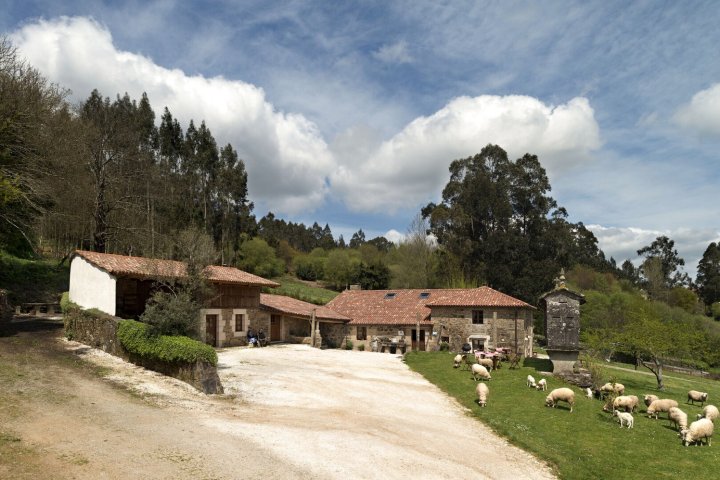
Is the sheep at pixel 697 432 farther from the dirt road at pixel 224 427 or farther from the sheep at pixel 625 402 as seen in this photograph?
the dirt road at pixel 224 427

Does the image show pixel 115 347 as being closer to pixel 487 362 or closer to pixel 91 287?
pixel 91 287

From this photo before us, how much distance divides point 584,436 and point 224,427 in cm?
1090

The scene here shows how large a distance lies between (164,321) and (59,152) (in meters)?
15.4

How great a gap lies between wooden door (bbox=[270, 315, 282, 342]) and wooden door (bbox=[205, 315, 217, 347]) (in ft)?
19.4

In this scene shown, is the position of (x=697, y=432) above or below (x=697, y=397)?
above

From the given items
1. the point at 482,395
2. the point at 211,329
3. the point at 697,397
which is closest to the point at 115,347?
the point at 211,329

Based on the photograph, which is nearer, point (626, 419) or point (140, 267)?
point (626, 419)

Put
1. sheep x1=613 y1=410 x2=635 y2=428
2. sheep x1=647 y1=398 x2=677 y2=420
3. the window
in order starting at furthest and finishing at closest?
the window, sheep x1=647 y1=398 x2=677 y2=420, sheep x1=613 y1=410 x2=635 y2=428

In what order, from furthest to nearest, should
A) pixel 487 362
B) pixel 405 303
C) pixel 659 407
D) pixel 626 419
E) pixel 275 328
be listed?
pixel 405 303, pixel 275 328, pixel 487 362, pixel 659 407, pixel 626 419

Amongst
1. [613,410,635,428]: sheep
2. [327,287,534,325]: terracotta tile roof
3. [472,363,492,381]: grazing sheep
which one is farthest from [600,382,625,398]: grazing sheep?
[327,287,534,325]: terracotta tile roof

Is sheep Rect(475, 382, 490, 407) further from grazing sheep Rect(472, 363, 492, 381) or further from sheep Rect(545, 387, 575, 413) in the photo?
grazing sheep Rect(472, 363, 492, 381)

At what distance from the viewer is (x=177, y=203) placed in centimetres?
4444

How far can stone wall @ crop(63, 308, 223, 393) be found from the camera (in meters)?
16.7

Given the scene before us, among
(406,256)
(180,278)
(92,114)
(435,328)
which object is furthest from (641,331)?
(92,114)
